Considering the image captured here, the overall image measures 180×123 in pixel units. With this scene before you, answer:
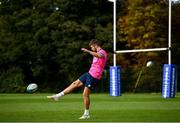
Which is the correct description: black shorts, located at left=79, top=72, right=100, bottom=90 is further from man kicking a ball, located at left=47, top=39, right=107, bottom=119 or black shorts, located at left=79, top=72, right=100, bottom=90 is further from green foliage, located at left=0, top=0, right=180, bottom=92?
green foliage, located at left=0, top=0, right=180, bottom=92

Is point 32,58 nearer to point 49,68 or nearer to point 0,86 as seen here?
point 49,68

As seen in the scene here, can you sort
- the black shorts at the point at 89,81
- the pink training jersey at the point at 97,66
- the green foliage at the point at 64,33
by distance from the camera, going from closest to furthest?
the black shorts at the point at 89,81, the pink training jersey at the point at 97,66, the green foliage at the point at 64,33

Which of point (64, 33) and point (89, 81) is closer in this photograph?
point (89, 81)

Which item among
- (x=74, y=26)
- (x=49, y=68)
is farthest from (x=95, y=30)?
(x=49, y=68)

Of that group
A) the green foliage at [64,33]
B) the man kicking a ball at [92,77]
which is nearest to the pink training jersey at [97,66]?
the man kicking a ball at [92,77]

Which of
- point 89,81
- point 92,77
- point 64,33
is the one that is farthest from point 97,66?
point 64,33

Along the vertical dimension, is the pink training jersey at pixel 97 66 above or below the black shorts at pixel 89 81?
above

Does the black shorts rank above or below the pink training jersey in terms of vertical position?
below

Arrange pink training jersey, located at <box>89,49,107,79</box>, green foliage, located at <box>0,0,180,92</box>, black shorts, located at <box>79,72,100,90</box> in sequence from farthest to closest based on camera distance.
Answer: green foliage, located at <box>0,0,180,92</box> < pink training jersey, located at <box>89,49,107,79</box> < black shorts, located at <box>79,72,100,90</box>

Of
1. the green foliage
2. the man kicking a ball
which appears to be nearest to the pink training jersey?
the man kicking a ball

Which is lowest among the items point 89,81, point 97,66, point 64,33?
point 89,81

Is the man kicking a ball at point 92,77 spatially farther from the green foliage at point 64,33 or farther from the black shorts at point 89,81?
the green foliage at point 64,33

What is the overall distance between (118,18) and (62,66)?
555 centimetres

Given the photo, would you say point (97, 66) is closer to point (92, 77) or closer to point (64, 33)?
point (92, 77)
